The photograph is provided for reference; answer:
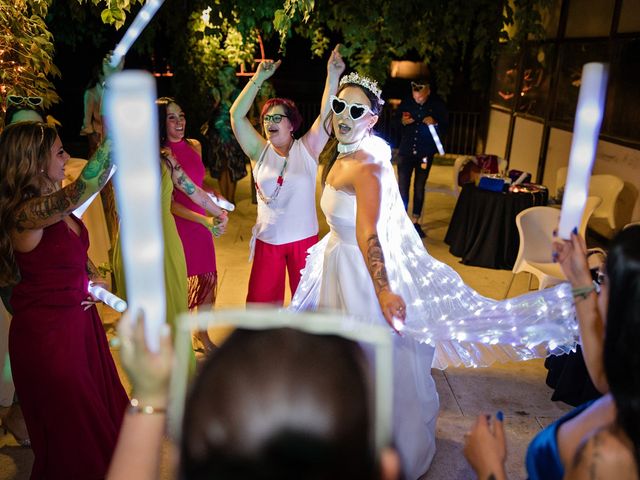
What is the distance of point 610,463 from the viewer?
1.03 m

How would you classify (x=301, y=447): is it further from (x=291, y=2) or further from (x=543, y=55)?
(x=543, y=55)

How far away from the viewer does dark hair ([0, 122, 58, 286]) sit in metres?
2.10

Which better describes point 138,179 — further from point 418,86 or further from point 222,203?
point 418,86

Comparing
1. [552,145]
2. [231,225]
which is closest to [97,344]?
[231,225]

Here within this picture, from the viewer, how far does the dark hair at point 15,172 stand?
2.10 meters

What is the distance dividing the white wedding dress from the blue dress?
3.12ft

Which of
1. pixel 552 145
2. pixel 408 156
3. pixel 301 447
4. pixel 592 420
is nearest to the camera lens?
pixel 301 447

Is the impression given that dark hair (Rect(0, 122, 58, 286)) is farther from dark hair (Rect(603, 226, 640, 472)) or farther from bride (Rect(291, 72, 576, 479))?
dark hair (Rect(603, 226, 640, 472))

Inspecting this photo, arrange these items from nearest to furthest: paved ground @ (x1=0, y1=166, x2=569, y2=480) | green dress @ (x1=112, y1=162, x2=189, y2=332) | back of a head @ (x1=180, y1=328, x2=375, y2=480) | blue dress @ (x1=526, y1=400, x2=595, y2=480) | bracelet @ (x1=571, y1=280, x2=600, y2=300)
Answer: back of a head @ (x1=180, y1=328, x2=375, y2=480) < blue dress @ (x1=526, y1=400, x2=595, y2=480) < bracelet @ (x1=571, y1=280, x2=600, y2=300) < paved ground @ (x1=0, y1=166, x2=569, y2=480) < green dress @ (x1=112, y1=162, x2=189, y2=332)

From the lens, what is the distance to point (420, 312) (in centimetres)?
256

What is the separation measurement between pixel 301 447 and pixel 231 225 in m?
6.28

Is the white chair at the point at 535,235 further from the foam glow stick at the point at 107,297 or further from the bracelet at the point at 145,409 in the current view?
the bracelet at the point at 145,409

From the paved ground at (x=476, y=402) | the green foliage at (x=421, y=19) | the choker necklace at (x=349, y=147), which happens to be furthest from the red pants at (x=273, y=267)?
the green foliage at (x=421, y=19)

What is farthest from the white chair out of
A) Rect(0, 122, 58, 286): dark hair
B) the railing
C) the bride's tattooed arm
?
the railing
